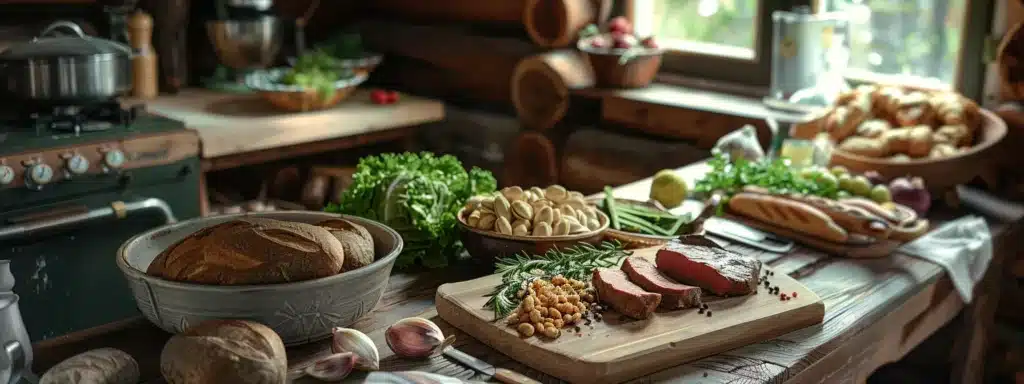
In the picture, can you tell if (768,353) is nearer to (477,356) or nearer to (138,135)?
(477,356)

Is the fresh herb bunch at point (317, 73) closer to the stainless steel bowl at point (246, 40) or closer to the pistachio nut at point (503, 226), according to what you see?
the stainless steel bowl at point (246, 40)

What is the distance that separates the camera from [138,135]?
3.26 meters

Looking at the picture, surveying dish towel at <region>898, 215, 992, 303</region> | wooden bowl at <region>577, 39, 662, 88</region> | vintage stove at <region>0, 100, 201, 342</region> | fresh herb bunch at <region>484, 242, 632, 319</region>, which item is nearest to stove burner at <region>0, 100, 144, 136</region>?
vintage stove at <region>0, 100, 201, 342</region>

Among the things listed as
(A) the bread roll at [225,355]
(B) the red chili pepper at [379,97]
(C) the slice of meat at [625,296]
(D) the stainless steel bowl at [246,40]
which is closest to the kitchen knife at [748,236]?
(C) the slice of meat at [625,296]

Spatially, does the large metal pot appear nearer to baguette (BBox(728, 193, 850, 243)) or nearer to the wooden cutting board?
the wooden cutting board

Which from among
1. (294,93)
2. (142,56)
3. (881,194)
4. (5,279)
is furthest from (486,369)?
(142,56)

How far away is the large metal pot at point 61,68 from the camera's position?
10.2ft

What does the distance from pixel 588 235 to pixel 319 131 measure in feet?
6.87

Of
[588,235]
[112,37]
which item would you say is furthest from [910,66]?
[112,37]

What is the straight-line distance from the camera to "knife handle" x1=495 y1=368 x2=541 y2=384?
1.52 meters

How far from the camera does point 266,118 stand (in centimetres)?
393

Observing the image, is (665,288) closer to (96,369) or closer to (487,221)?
(487,221)

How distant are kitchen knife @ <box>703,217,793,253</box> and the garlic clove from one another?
114 cm

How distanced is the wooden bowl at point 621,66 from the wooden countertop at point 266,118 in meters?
0.84
